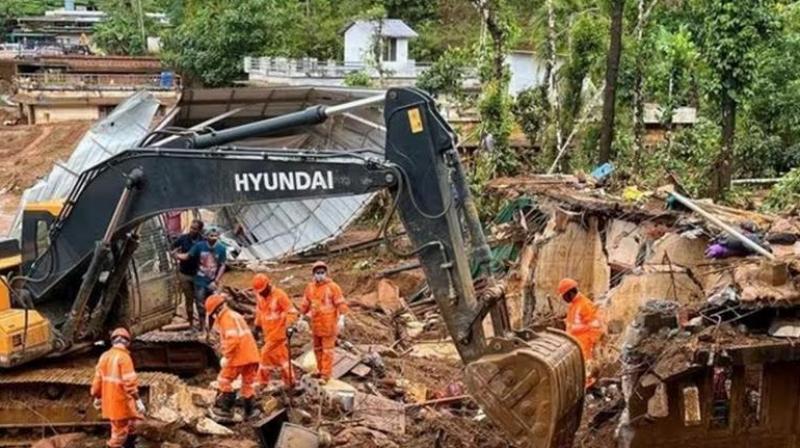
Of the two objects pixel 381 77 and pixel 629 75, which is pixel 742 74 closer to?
pixel 629 75

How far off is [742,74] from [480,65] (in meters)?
6.46

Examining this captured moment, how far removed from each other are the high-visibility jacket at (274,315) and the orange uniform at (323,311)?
0.32 m

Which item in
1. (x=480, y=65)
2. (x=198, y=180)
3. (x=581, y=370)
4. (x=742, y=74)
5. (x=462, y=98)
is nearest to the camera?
(x=581, y=370)

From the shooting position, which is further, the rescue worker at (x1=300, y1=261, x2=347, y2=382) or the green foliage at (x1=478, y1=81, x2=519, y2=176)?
the green foliage at (x1=478, y1=81, x2=519, y2=176)

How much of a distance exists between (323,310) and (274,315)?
614 mm

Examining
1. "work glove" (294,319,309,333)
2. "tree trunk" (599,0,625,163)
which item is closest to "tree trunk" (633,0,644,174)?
"tree trunk" (599,0,625,163)

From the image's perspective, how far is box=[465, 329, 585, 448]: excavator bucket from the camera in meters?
7.77

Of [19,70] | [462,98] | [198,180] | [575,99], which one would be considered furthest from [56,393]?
[19,70]

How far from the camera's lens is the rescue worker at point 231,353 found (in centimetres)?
991

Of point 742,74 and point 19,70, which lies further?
point 19,70

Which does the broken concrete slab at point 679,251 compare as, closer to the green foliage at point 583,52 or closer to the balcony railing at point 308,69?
the green foliage at point 583,52

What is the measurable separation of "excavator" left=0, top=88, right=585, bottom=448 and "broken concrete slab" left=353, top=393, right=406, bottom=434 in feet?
7.32

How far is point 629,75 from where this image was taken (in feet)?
88.5

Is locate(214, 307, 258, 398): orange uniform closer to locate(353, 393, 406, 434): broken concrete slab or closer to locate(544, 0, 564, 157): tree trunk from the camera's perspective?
locate(353, 393, 406, 434): broken concrete slab
